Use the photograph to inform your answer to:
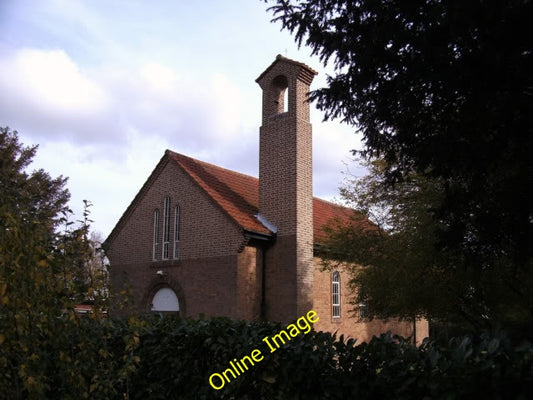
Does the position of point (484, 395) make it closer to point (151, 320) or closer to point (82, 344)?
point (82, 344)

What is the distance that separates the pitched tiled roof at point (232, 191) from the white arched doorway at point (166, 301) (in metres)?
4.22

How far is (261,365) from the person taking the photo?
562 cm

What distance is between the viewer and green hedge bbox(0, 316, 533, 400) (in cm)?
400

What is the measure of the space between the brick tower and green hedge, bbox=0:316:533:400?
10.2 m

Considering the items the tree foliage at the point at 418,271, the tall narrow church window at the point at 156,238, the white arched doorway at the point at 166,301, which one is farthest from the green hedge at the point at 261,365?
the tall narrow church window at the point at 156,238

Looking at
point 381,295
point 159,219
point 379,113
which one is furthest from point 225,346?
point 159,219

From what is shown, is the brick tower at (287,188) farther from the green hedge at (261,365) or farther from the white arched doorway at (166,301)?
the green hedge at (261,365)

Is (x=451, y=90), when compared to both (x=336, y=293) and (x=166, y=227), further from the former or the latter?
(x=336, y=293)

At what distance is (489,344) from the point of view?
4.12 meters

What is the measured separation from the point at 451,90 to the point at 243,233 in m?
11.2

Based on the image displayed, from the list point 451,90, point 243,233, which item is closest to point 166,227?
point 243,233

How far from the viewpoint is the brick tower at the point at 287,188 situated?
1698cm

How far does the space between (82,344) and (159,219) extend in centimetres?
1612

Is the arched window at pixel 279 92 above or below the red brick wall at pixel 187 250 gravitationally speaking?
above
